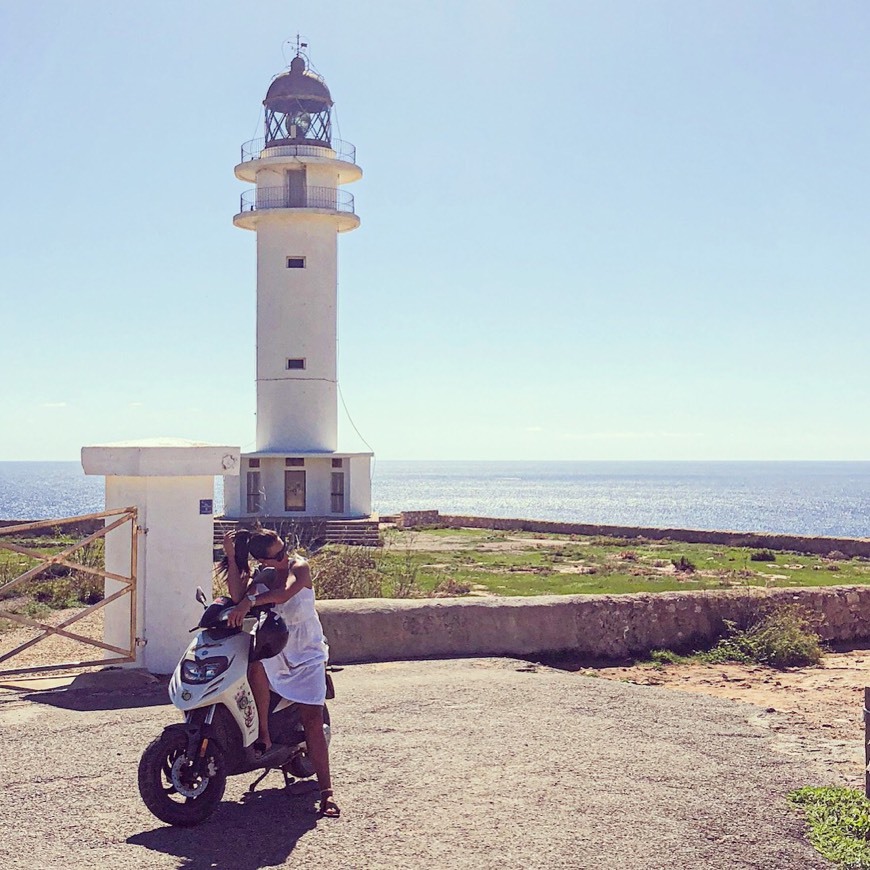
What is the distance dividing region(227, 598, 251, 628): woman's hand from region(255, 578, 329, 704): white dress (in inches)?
8.7

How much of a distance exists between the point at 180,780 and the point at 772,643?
6.74 meters

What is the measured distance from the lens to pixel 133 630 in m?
9.27

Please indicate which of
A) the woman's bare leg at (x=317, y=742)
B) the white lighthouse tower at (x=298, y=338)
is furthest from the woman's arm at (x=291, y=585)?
the white lighthouse tower at (x=298, y=338)

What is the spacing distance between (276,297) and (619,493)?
14706cm

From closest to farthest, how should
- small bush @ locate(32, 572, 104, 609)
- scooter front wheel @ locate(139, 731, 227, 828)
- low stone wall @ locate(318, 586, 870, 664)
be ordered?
scooter front wheel @ locate(139, 731, 227, 828) < low stone wall @ locate(318, 586, 870, 664) < small bush @ locate(32, 572, 104, 609)

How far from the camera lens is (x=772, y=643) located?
10508 millimetres

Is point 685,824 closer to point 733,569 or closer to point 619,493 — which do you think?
point 733,569

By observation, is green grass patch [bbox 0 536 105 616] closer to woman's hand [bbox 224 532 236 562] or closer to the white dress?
woman's hand [bbox 224 532 236 562]

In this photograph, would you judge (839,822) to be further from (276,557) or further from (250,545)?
(250,545)

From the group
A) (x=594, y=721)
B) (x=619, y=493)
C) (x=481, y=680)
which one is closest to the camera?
(x=594, y=721)

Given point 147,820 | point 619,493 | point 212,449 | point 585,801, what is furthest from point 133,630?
point 619,493

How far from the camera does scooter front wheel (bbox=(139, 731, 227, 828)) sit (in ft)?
17.7

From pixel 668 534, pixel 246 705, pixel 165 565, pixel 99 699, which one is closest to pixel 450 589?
pixel 165 565

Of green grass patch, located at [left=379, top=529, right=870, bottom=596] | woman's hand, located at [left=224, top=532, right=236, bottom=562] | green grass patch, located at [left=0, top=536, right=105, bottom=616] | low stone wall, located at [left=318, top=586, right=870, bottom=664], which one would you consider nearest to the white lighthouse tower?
green grass patch, located at [left=379, top=529, right=870, bottom=596]
